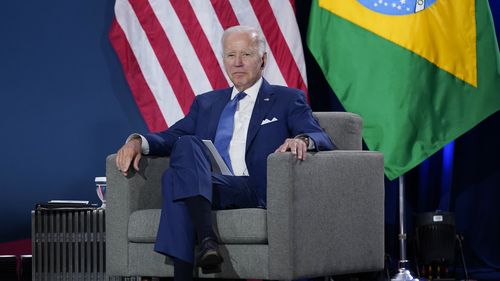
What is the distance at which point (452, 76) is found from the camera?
4.49 meters

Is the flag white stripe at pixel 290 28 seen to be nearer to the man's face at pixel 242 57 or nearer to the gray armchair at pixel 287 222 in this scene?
the man's face at pixel 242 57

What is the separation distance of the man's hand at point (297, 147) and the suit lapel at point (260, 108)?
37 centimetres

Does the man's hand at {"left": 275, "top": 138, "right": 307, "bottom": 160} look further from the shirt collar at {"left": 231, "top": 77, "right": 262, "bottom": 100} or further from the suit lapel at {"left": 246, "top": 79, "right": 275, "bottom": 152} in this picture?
the shirt collar at {"left": 231, "top": 77, "right": 262, "bottom": 100}

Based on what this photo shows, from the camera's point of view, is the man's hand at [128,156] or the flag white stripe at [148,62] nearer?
the man's hand at [128,156]

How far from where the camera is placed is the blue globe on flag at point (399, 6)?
4.48 meters

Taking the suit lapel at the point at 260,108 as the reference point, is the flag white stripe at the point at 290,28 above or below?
above

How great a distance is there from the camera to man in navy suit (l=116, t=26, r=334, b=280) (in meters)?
2.94

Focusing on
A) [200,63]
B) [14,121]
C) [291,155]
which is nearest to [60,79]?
[14,121]

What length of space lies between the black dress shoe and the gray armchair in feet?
0.36

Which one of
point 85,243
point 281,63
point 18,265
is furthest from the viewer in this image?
point 281,63

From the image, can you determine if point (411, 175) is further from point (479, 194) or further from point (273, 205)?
point (273, 205)

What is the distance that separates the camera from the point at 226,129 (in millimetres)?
3508

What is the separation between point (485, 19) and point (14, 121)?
2.68 m

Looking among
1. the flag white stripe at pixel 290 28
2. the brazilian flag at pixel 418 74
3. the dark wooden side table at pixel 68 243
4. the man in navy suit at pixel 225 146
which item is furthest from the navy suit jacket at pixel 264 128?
the flag white stripe at pixel 290 28
